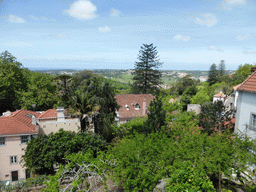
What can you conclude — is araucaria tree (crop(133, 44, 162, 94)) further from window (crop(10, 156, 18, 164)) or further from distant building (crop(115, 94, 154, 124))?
window (crop(10, 156, 18, 164))

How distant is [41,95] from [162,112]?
33.1 m

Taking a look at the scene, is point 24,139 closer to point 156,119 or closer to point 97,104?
point 97,104

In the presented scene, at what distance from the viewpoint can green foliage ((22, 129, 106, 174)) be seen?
1700 centimetres

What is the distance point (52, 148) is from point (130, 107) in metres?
19.6

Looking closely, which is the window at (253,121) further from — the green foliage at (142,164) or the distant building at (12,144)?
the distant building at (12,144)

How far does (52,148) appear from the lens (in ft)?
56.2

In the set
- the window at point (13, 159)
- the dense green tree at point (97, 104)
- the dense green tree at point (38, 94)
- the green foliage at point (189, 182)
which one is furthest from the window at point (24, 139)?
the green foliage at point (189, 182)

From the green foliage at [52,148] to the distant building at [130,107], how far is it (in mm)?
14146

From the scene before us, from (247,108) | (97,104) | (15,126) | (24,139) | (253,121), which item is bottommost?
(24,139)

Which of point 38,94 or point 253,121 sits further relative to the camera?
point 38,94

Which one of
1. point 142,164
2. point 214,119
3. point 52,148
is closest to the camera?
point 142,164

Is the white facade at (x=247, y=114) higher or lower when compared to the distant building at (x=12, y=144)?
higher

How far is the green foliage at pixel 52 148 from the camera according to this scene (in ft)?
55.8

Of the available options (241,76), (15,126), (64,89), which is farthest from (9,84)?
(241,76)
